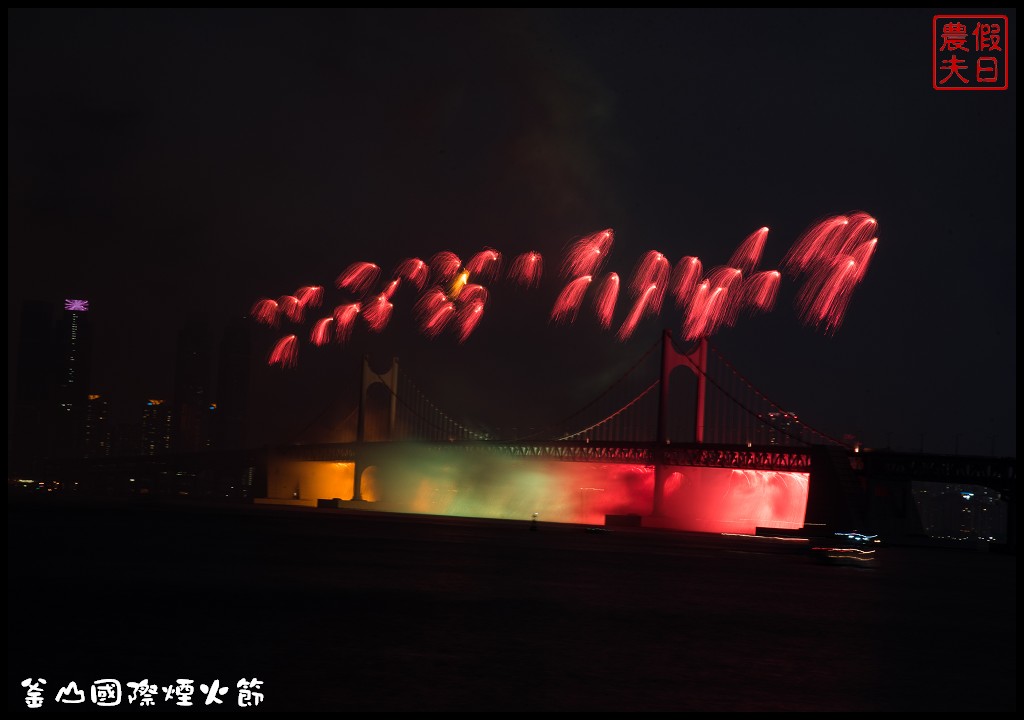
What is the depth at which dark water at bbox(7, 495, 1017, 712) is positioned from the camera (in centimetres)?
1689

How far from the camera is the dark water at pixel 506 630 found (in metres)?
16.9

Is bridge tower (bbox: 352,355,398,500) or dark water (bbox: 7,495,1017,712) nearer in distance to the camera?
dark water (bbox: 7,495,1017,712)

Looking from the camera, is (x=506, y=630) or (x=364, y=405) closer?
(x=506, y=630)

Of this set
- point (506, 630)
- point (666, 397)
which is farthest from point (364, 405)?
point (506, 630)

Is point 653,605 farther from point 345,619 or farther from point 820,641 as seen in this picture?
point 345,619

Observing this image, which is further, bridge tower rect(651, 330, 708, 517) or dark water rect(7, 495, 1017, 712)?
bridge tower rect(651, 330, 708, 517)

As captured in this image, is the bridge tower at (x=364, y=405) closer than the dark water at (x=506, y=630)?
No

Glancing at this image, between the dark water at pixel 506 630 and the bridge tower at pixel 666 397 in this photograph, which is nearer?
the dark water at pixel 506 630

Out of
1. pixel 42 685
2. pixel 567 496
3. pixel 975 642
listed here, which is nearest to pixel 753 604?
pixel 975 642

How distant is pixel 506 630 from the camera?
23.6m

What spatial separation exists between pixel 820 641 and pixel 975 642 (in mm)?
3971

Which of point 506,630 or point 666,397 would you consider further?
point 666,397

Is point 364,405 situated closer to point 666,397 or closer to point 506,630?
point 666,397

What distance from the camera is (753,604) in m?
31.9
